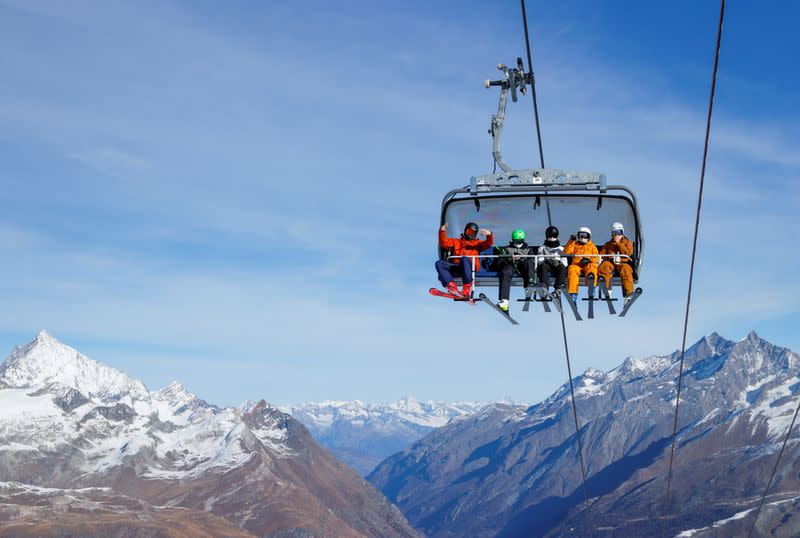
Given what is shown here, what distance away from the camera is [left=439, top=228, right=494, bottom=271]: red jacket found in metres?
42.4

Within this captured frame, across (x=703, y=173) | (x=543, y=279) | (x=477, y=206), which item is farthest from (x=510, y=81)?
(x=703, y=173)

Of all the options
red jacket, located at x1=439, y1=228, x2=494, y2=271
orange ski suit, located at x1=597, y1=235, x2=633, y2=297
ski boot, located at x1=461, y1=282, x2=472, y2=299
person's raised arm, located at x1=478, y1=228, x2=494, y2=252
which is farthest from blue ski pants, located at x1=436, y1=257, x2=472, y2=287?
orange ski suit, located at x1=597, y1=235, x2=633, y2=297

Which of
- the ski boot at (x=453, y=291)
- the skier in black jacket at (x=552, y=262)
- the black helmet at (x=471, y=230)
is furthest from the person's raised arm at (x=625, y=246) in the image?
the ski boot at (x=453, y=291)

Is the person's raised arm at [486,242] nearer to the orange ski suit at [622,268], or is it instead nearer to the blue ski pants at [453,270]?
the blue ski pants at [453,270]

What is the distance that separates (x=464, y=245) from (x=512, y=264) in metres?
2.36

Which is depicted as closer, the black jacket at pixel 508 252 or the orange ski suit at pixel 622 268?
the orange ski suit at pixel 622 268

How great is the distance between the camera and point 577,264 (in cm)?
4144

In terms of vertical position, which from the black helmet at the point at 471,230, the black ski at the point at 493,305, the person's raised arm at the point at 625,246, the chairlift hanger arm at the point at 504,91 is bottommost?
the black ski at the point at 493,305

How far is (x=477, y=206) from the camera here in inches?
1645

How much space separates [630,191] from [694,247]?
7849mm

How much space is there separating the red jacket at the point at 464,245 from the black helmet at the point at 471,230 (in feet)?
0.62

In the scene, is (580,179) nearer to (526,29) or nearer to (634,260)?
(634,260)

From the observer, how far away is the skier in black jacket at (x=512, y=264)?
136 feet

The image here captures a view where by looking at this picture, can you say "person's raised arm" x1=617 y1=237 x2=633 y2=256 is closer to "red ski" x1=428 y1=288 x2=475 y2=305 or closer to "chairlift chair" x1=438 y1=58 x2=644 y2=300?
"chairlift chair" x1=438 y1=58 x2=644 y2=300
